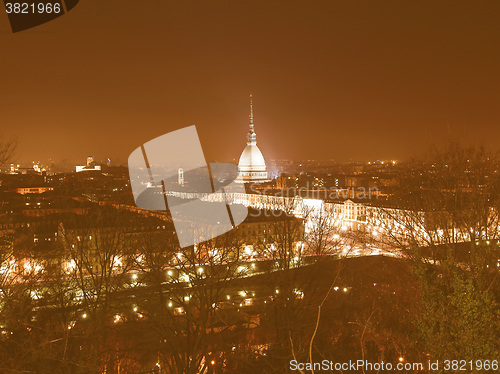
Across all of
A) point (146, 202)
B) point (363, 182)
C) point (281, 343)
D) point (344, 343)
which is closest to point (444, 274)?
point (281, 343)

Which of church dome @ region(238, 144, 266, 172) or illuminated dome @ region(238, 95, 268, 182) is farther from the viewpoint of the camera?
church dome @ region(238, 144, 266, 172)

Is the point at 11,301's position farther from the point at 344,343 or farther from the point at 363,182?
the point at 363,182

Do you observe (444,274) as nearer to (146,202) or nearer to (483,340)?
(483,340)

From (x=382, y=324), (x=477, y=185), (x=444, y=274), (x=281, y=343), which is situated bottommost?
(x=382, y=324)

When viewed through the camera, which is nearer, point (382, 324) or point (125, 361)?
point (125, 361)

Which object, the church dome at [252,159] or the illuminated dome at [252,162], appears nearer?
the illuminated dome at [252,162]

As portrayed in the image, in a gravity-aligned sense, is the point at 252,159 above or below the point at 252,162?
above

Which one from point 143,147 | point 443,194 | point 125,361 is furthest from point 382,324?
point 143,147

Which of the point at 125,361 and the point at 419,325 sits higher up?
the point at 419,325

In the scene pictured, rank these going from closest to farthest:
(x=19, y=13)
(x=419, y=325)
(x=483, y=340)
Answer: (x=483, y=340) < (x=419, y=325) < (x=19, y=13)

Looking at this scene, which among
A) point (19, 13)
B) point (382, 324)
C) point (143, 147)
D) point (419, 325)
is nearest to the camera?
point (419, 325)
